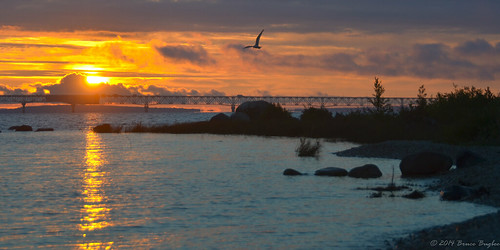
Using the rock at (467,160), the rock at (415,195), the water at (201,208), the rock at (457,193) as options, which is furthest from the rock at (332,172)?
the rock at (457,193)

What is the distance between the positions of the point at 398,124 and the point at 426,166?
31.9 m

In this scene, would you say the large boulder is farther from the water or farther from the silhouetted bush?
the silhouetted bush

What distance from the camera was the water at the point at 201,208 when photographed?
16.0 meters

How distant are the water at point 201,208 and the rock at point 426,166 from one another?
3.98ft

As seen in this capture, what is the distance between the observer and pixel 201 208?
2077 cm

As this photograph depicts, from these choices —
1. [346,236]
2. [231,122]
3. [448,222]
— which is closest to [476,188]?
[448,222]

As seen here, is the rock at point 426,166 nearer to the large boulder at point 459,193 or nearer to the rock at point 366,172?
the rock at point 366,172

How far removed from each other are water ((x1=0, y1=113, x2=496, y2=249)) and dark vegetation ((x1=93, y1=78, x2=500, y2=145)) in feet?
39.3

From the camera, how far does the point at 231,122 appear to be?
246 ft

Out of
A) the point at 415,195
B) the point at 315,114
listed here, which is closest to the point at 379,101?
the point at 315,114

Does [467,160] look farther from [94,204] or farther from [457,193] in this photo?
[94,204]

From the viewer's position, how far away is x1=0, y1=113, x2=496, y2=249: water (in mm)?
15984

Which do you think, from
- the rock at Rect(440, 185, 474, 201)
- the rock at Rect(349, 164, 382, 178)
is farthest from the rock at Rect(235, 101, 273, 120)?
the rock at Rect(440, 185, 474, 201)

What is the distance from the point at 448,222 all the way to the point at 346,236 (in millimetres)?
3599
